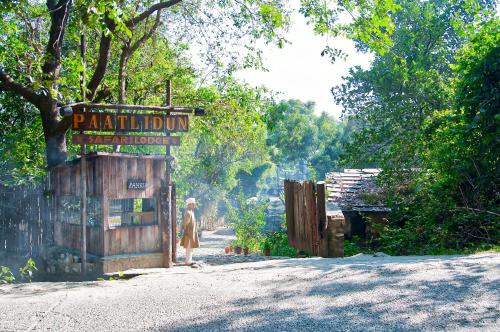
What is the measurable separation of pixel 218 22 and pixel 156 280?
37.7 ft

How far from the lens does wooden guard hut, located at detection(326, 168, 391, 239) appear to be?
17525 millimetres

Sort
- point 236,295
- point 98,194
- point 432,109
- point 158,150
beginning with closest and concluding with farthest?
point 236,295, point 98,194, point 432,109, point 158,150

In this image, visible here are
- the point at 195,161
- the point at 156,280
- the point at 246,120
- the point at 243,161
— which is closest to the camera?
the point at 156,280

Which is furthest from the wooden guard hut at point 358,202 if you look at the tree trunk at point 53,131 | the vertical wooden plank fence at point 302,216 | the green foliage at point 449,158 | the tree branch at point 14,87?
the tree branch at point 14,87

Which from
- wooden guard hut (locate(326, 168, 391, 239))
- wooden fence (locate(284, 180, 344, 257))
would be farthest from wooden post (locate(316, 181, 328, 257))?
wooden guard hut (locate(326, 168, 391, 239))

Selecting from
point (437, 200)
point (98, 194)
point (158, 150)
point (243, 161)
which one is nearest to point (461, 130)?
point (437, 200)

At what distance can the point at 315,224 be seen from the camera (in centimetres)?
1180

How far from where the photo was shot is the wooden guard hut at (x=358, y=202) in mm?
17525

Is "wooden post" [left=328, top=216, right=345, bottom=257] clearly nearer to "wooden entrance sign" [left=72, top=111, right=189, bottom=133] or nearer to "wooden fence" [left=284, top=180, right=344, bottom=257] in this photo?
"wooden fence" [left=284, top=180, right=344, bottom=257]

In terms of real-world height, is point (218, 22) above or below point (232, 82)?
above

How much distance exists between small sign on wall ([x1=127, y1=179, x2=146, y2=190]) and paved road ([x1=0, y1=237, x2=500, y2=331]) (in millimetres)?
3755

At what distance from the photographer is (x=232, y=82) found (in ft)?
60.5

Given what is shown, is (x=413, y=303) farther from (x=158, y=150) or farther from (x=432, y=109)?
(x=158, y=150)

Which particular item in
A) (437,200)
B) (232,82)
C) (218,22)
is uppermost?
(218,22)
